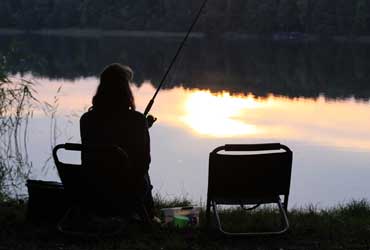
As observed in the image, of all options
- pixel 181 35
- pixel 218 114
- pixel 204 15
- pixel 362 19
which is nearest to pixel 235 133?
pixel 218 114

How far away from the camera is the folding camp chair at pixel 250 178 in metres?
3.22

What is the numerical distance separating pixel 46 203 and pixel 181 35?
40.1 meters

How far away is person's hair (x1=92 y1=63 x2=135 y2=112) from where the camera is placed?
3.25m

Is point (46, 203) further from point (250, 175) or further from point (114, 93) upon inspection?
point (250, 175)

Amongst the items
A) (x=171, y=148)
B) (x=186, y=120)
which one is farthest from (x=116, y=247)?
(x=186, y=120)

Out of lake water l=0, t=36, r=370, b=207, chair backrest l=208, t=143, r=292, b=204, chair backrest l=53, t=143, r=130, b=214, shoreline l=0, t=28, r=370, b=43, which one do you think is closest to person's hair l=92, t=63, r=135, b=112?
chair backrest l=53, t=143, r=130, b=214

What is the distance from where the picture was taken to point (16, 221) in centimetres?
350

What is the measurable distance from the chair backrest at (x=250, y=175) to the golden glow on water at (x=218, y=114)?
23.4 ft

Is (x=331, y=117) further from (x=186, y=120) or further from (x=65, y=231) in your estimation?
(x=65, y=231)

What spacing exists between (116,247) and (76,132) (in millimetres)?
6606

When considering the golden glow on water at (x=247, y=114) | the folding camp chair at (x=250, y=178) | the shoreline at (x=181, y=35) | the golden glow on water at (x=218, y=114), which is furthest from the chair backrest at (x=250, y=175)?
the shoreline at (x=181, y=35)

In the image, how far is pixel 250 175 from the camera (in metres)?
3.28

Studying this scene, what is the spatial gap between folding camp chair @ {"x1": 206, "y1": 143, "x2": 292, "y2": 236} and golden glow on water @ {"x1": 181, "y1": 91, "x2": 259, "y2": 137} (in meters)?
7.12

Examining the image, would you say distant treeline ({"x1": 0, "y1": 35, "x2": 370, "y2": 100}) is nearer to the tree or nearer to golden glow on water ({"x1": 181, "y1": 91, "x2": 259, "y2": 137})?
golden glow on water ({"x1": 181, "y1": 91, "x2": 259, "y2": 137})
